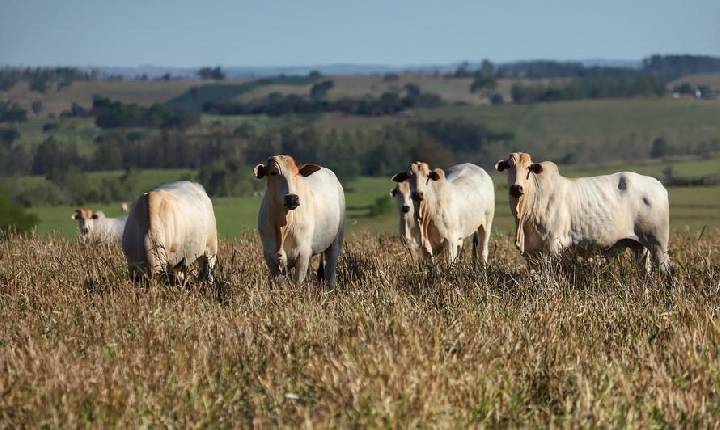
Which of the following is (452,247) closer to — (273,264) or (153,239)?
(273,264)

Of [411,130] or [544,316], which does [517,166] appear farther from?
[411,130]

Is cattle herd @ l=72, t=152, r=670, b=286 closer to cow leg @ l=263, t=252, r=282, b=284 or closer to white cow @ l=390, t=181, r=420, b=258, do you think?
cow leg @ l=263, t=252, r=282, b=284

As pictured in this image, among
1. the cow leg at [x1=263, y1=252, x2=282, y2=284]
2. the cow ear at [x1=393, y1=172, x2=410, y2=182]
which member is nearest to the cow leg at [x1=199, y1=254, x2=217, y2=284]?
the cow leg at [x1=263, y1=252, x2=282, y2=284]

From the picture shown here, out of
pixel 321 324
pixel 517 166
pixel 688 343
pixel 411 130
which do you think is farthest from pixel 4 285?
pixel 411 130

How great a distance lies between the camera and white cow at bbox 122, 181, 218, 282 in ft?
41.9

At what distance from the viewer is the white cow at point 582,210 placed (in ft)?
45.3

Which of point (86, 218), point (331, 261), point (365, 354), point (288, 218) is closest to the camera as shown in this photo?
point (365, 354)

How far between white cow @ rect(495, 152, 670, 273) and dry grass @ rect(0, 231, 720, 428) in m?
1.61

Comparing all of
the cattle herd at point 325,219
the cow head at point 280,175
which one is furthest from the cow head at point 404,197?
the cow head at point 280,175

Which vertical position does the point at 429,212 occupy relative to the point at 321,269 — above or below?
above

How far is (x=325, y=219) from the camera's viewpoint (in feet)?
44.4

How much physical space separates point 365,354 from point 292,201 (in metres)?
4.44

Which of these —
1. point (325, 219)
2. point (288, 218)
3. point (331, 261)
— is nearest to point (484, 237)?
point (331, 261)

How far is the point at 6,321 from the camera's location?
34.0ft
